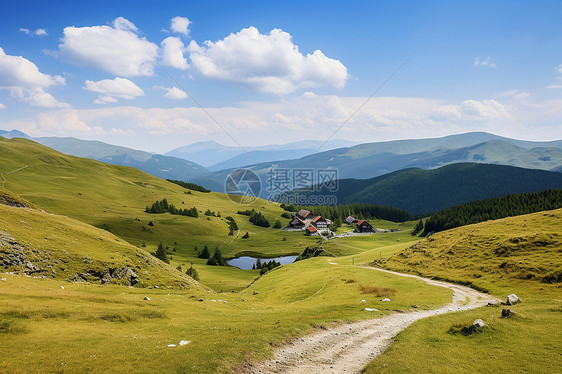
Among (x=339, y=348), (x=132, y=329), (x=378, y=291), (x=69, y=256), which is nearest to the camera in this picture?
(x=339, y=348)

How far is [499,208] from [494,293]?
118404 millimetres

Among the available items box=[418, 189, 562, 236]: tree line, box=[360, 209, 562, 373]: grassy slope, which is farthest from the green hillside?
box=[418, 189, 562, 236]: tree line

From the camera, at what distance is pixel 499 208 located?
134 meters

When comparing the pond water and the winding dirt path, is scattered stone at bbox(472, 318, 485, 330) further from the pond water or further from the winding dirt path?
the pond water

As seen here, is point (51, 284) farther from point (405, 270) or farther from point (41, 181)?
point (41, 181)

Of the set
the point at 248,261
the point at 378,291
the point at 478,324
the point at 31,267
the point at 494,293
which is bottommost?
the point at 248,261

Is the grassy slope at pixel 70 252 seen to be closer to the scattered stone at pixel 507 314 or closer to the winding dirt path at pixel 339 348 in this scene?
the winding dirt path at pixel 339 348

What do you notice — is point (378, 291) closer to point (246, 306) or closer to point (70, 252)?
point (246, 306)

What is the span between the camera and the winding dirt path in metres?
19.2

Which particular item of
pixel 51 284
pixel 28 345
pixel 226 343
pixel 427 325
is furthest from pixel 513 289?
pixel 51 284

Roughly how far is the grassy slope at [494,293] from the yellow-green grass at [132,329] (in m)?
8.35

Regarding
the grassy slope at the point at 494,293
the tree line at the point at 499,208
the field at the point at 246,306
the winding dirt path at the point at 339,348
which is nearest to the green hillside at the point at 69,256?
the field at the point at 246,306

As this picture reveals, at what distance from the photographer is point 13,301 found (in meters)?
25.1

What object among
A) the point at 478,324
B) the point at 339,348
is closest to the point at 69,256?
the point at 339,348
